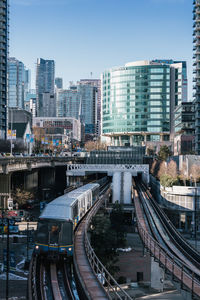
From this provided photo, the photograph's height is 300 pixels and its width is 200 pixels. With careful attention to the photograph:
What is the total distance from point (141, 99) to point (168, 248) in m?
151

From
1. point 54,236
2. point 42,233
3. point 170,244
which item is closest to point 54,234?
point 54,236

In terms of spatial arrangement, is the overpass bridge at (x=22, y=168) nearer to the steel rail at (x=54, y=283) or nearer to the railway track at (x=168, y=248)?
the railway track at (x=168, y=248)

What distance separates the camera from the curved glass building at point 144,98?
183500 millimetres

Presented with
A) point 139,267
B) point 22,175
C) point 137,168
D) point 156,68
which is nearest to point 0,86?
point 22,175

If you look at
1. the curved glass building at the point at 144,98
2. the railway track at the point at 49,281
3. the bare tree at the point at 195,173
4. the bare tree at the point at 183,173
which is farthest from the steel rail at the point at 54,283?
the curved glass building at the point at 144,98

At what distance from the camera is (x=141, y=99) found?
608ft

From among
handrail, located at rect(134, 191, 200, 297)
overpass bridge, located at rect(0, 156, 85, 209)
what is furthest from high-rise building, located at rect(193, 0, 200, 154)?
handrail, located at rect(134, 191, 200, 297)

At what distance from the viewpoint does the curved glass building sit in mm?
183500

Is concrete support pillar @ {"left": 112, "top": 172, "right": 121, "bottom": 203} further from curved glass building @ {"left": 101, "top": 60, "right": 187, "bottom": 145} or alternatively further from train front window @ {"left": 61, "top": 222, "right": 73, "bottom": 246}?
curved glass building @ {"left": 101, "top": 60, "right": 187, "bottom": 145}

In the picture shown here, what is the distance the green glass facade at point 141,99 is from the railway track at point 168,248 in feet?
402

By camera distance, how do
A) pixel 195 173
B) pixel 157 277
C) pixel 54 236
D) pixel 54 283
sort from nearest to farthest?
pixel 54 283
pixel 54 236
pixel 157 277
pixel 195 173

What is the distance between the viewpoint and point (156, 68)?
601 ft

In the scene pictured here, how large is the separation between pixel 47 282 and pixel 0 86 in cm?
12317

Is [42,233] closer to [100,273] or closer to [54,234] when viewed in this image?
[54,234]
